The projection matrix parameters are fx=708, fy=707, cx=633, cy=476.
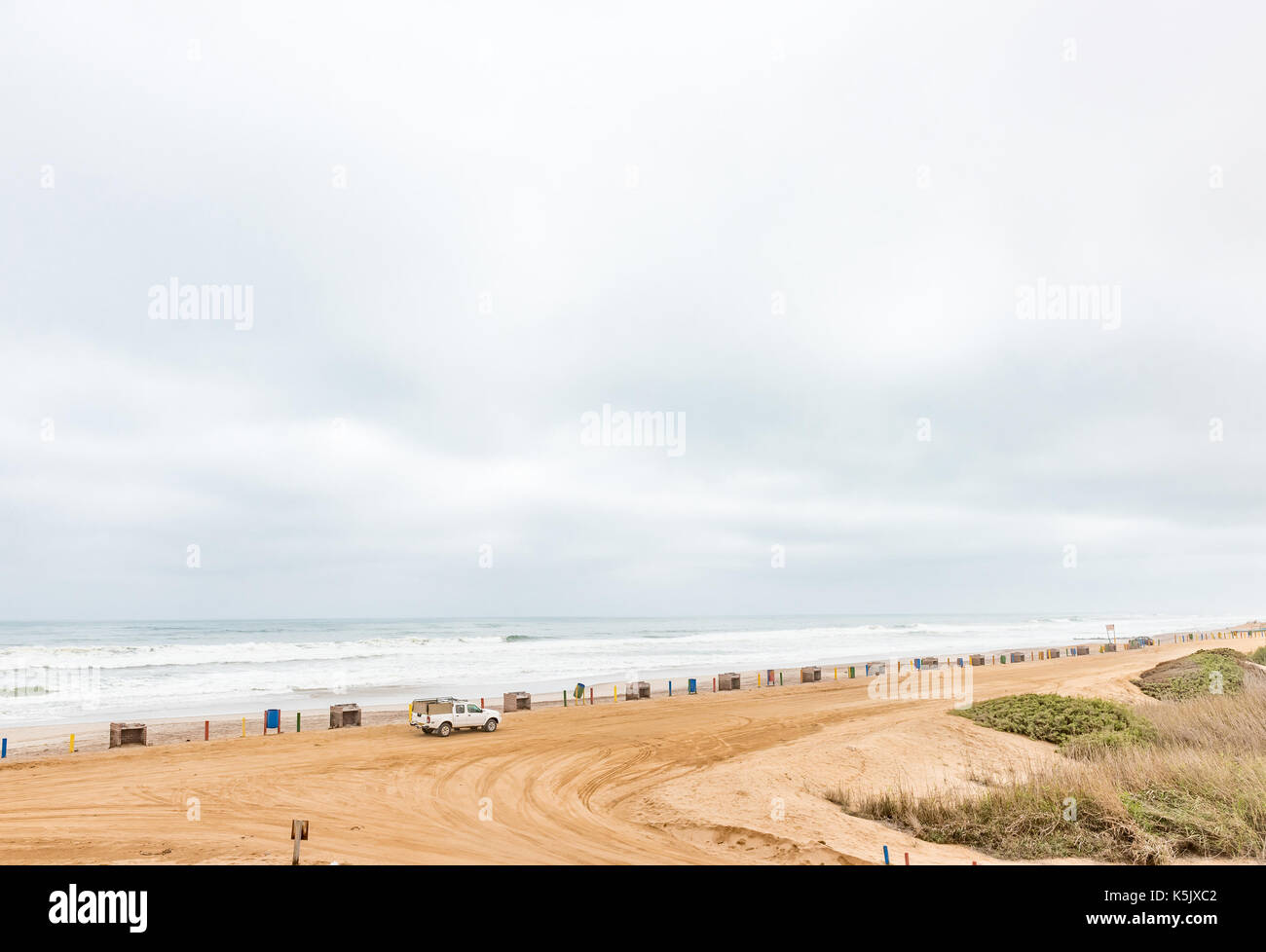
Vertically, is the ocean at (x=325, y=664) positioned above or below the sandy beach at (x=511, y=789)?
below

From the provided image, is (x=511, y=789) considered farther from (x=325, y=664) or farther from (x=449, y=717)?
(x=325, y=664)

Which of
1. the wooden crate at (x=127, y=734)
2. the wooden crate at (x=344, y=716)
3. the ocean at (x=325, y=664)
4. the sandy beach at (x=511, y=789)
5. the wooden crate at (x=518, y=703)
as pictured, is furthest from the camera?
the ocean at (x=325, y=664)

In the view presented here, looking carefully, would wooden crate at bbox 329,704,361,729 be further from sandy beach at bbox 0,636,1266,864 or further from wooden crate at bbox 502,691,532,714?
wooden crate at bbox 502,691,532,714

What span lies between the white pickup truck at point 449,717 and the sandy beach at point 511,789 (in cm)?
55

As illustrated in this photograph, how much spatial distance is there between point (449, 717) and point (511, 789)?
9.26m

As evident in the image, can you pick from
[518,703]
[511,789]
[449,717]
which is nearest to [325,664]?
[518,703]

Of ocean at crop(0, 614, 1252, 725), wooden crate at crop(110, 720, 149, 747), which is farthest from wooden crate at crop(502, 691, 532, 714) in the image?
wooden crate at crop(110, 720, 149, 747)

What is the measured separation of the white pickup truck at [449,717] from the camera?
27812 millimetres

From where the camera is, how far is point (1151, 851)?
11.6 metres

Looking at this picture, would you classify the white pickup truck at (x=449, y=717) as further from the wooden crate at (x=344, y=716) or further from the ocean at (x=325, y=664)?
the ocean at (x=325, y=664)

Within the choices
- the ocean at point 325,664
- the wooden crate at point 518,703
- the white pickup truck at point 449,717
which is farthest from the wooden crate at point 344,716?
the ocean at point 325,664

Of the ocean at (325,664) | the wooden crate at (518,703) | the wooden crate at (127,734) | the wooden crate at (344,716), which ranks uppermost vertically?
the wooden crate at (127,734)
